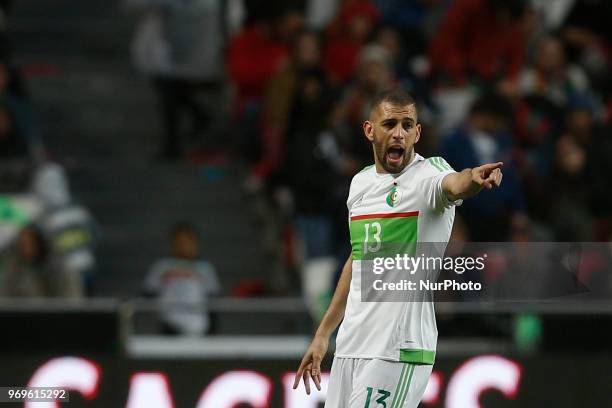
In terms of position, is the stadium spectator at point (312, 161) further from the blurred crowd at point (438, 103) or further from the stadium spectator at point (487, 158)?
the stadium spectator at point (487, 158)

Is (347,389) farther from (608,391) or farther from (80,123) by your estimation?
(80,123)

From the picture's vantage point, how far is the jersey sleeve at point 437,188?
513 centimetres

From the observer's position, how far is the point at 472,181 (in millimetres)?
4754

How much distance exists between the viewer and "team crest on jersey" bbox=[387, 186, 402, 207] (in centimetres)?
528

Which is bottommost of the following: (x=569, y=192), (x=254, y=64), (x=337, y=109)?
(x=569, y=192)

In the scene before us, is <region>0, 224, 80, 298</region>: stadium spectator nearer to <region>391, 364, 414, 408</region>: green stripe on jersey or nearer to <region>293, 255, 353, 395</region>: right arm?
<region>293, 255, 353, 395</region>: right arm

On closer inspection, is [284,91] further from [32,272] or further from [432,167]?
[432,167]

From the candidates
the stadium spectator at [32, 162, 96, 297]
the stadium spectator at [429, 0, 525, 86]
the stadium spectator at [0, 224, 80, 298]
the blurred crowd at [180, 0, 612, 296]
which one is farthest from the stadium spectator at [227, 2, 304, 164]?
the stadium spectator at [0, 224, 80, 298]

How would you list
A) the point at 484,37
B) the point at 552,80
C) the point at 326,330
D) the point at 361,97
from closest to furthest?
1. the point at 326,330
2. the point at 361,97
3. the point at 552,80
4. the point at 484,37

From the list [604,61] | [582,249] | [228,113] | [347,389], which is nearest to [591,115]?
[604,61]

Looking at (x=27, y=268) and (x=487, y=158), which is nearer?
(x=487, y=158)

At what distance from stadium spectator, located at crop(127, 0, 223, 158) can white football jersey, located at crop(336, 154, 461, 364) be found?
719 cm

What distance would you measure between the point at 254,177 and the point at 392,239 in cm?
692

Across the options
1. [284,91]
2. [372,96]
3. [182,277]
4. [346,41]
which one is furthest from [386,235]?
[346,41]
